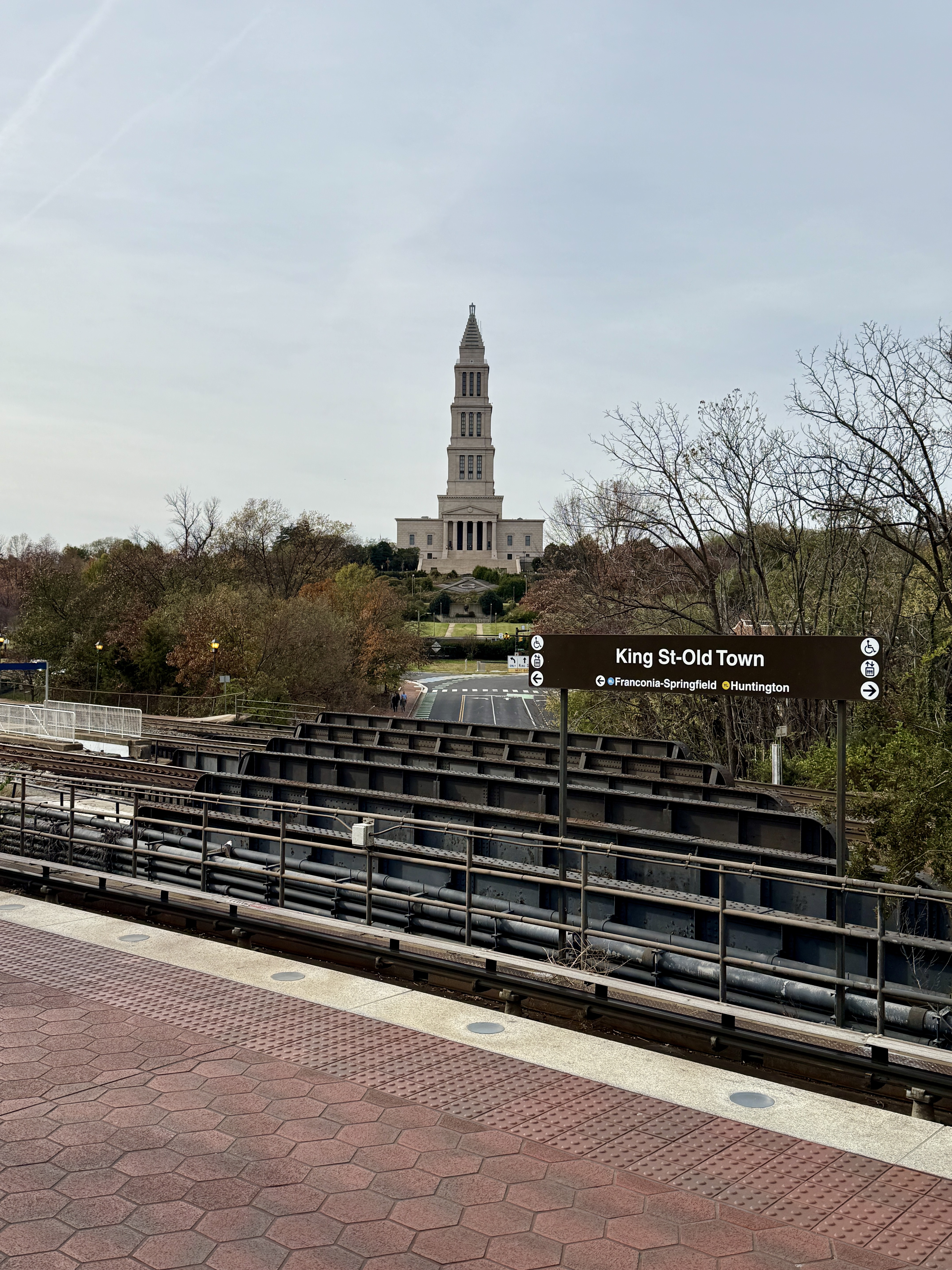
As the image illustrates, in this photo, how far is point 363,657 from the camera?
2351 inches

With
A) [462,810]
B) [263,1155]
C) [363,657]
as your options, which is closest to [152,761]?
[462,810]

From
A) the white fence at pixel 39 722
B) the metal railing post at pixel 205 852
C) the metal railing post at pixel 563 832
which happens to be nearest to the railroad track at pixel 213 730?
the white fence at pixel 39 722

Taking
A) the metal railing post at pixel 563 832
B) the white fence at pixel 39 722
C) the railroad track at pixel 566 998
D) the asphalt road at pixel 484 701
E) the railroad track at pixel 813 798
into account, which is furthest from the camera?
the asphalt road at pixel 484 701

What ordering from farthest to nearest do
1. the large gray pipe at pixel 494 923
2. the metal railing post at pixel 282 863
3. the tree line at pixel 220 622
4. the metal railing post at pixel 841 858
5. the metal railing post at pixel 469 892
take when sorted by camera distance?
the tree line at pixel 220 622
the metal railing post at pixel 282 863
the metal railing post at pixel 469 892
the large gray pipe at pixel 494 923
the metal railing post at pixel 841 858

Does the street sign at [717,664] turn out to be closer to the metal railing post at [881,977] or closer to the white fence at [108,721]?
the metal railing post at [881,977]

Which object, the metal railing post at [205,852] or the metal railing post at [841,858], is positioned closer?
the metal railing post at [841,858]

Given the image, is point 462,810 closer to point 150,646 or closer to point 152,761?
point 152,761

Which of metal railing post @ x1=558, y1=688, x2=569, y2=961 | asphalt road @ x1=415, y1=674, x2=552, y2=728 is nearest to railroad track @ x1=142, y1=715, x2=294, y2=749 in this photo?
asphalt road @ x1=415, y1=674, x2=552, y2=728

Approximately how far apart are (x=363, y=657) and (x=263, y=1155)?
2138 inches

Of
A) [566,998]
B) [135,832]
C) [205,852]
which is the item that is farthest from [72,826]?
[566,998]

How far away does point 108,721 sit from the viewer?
36344 millimetres

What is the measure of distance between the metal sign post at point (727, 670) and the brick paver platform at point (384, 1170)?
2.38 m

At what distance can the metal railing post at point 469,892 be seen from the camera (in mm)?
9398

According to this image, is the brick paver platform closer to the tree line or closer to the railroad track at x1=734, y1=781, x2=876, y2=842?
the railroad track at x1=734, y1=781, x2=876, y2=842
